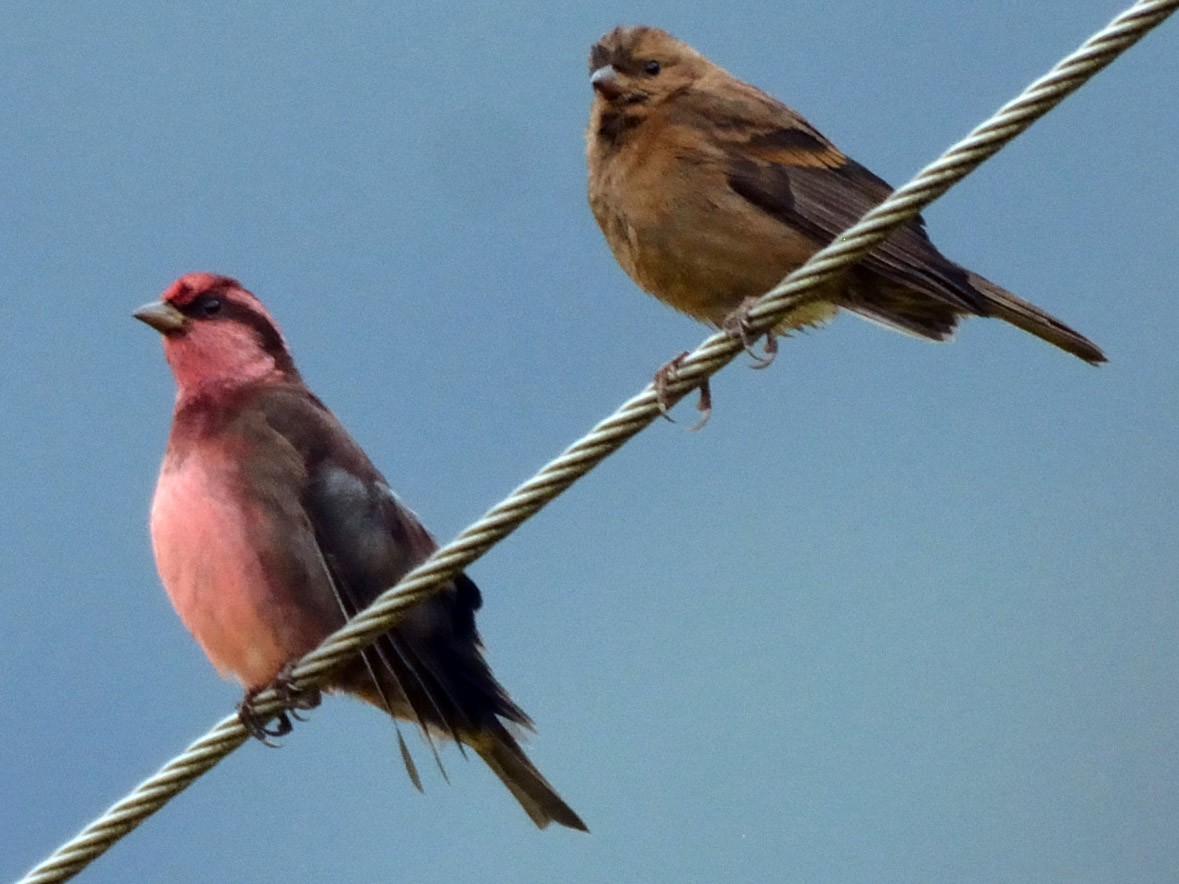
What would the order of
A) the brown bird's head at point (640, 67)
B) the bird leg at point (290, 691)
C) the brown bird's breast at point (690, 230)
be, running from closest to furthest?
the bird leg at point (290, 691) → the brown bird's breast at point (690, 230) → the brown bird's head at point (640, 67)

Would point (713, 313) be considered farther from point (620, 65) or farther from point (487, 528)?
point (487, 528)

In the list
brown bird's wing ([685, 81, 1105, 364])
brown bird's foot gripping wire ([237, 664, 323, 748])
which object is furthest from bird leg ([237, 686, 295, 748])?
brown bird's wing ([685, 81, 1105, 364])

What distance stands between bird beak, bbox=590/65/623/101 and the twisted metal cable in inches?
97.4

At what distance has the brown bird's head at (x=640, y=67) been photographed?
23.7 feet

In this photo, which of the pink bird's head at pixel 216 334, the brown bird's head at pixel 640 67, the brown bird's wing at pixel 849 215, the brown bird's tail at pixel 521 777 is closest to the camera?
the brown bird's tail at pixel 521 777

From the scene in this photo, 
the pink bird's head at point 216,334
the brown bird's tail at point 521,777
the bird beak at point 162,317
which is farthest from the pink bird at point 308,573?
the bird beak at point 162,317

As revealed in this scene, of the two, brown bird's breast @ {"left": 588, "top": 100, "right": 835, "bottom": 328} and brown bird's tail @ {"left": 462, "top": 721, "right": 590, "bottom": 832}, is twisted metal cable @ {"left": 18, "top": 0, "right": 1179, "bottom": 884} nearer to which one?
brown bird's tail @ {"left": 462, "top": 721, "right": 590, "bottom": 832}

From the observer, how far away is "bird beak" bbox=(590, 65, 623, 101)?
723 centimetres

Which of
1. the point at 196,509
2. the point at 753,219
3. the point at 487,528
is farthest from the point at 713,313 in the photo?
the point at 487,528

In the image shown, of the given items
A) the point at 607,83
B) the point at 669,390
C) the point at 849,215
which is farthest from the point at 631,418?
the point at 607,83

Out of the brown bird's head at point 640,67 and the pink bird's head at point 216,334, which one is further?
the brown bird's head at point 640,67

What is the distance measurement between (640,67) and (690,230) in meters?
0.99

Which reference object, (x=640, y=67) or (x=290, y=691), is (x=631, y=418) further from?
(x=640, y=67)

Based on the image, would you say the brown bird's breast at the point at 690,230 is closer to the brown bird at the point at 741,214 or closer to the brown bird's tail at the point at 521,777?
the brown bird at the point at 741,214
